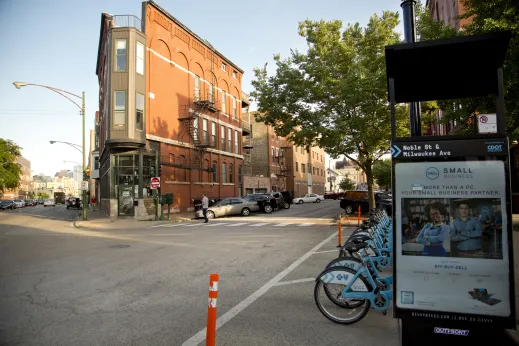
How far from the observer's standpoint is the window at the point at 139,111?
26.1 m

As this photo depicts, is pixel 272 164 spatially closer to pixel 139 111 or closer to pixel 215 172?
pixel 215 172

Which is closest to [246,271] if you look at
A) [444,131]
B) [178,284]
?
[178,284]

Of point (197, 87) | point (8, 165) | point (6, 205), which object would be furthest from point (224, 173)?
point (8, 165)

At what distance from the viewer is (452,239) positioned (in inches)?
148

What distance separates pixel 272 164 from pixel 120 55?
33767 mm

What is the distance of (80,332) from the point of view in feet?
14.7

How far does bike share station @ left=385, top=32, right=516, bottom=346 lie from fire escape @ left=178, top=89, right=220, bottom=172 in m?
28.0

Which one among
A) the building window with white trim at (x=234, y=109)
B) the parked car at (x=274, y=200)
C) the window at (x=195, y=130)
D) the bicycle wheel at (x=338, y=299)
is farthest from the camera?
the building window with white trim at (x=234, y=109)

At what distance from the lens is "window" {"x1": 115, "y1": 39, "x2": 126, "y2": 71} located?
25875 mm

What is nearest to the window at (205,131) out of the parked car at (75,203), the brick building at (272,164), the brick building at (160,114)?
the brick building at (160,114)

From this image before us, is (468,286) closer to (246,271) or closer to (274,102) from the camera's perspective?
(246,271)

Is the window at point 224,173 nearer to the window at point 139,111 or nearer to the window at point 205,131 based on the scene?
the window at point 205,131

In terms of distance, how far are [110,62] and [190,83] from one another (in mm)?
8095

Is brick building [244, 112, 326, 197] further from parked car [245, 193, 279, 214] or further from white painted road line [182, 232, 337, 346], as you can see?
white painted road line [182, 232, 337, 346]
